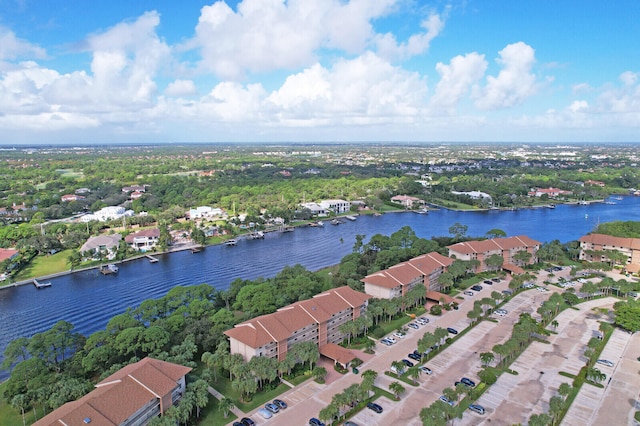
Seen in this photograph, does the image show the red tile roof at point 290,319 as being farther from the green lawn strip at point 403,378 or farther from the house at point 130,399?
the green lawn strip at point 403,378

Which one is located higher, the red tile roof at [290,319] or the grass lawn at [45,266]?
the red tile roof at [290,319]

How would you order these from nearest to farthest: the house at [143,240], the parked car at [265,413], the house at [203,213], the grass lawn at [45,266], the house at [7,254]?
the parked car at [265,413], the grass lawn at [45,266], the house at [7,254], the house at [143,240], the house at [203,213]

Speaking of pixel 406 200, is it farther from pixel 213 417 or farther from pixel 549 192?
pixel 213 417

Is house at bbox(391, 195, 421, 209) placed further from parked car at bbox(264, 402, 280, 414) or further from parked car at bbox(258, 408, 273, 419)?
parked car at bbox(258, 408, 273, 419)

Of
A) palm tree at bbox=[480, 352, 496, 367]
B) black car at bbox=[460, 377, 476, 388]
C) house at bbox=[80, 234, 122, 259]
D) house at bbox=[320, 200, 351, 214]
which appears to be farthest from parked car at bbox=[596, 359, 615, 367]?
house at bbox=[320, 200, 351, 214]

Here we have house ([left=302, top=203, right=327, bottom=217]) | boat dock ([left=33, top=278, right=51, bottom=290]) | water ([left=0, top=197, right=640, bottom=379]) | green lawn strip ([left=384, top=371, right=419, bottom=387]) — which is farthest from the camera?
house ([left=302, top=203, right=327, bottom=217])

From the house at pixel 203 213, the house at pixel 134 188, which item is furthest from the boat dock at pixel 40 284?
the house at pixel 134 188

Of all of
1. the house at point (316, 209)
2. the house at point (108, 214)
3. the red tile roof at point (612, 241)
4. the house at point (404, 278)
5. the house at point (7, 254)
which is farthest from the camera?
the house at point (316, 209)
